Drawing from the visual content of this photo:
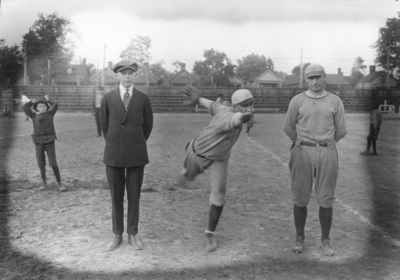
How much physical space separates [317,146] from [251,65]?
8819 cm

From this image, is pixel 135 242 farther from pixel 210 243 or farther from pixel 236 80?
pixel 236 80

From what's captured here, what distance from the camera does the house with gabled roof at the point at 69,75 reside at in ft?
252

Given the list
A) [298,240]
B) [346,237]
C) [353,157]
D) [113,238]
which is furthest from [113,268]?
[353,157]

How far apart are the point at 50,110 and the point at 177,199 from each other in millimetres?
2744

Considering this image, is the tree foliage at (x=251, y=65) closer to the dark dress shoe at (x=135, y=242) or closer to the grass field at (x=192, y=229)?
the grass field at (x=192, y=229)

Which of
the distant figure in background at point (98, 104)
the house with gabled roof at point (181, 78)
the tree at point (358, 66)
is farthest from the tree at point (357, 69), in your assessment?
the distant figure in background at point (98, 104)

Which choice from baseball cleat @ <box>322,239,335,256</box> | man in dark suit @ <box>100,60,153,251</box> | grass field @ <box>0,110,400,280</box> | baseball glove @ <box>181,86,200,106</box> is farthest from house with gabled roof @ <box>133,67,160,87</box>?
baseball cleat @ <box>322,239,335,256</box>

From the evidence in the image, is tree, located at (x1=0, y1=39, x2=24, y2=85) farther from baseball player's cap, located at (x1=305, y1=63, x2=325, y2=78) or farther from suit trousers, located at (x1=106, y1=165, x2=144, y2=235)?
baseball player's cap, located at (x1=305, y1=63, x2=325, y2=78)

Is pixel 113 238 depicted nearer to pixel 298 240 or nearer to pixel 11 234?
pixel 11 234

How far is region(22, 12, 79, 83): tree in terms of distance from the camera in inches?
1954

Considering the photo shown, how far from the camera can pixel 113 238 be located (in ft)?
15.9

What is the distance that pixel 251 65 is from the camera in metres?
90.9

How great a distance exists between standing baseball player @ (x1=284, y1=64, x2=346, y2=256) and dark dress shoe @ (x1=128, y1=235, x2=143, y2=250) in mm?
1609

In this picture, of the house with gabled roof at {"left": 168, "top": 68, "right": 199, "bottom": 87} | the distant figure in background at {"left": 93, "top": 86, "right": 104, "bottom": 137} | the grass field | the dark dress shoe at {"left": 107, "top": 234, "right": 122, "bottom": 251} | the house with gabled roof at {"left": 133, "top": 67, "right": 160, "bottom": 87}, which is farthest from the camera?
the house with gabled roof at {"left": 168, "top": 68, "right": 199, "bottom": 87}
